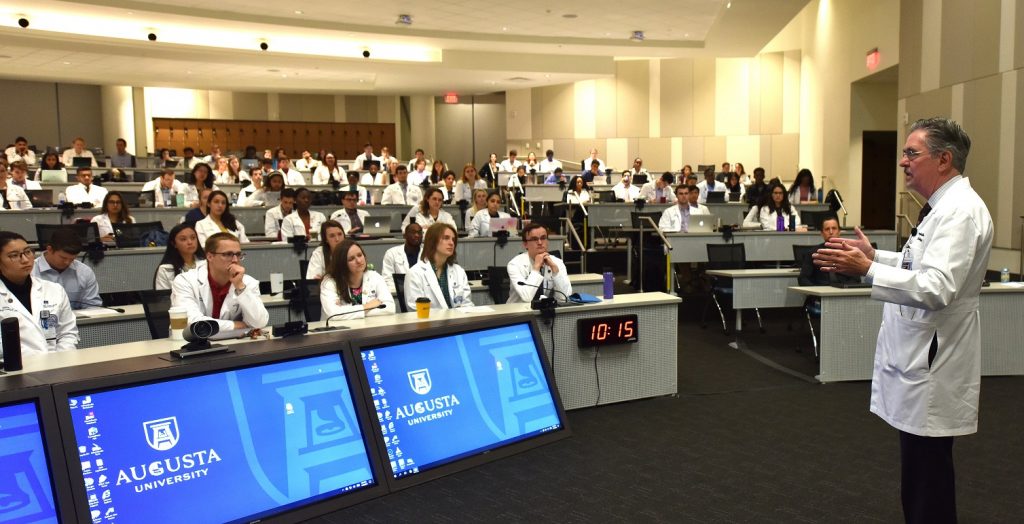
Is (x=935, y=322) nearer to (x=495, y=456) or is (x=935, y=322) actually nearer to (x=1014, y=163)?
(x=495, y=456)

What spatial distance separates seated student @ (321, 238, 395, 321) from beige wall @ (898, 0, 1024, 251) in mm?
7728

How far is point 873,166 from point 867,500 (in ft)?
49.8

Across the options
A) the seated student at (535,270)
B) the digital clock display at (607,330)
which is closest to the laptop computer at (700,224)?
the seated student at (535,270)

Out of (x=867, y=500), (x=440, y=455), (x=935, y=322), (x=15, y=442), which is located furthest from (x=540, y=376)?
(x=15, y=442)

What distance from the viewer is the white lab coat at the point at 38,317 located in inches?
149

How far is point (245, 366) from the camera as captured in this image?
3.10m

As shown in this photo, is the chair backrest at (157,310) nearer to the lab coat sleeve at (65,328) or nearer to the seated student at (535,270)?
the lab coat sleeve at (65,328)

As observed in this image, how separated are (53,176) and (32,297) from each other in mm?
9543

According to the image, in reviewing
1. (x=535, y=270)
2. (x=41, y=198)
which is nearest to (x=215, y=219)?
(x=535, y=270)

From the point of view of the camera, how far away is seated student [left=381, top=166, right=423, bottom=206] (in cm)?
1308

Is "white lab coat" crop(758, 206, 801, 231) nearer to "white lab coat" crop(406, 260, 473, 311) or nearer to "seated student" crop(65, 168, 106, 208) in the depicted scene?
"white lab coat" crop(406, 260, 473, 311)

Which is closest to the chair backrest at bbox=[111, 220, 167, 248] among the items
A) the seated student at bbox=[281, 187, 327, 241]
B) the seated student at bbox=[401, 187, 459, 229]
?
the seated student at bbox=[281, 187, 327, 241]

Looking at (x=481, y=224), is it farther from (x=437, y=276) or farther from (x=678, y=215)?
(x=437, y=276)

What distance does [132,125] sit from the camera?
853 inches
